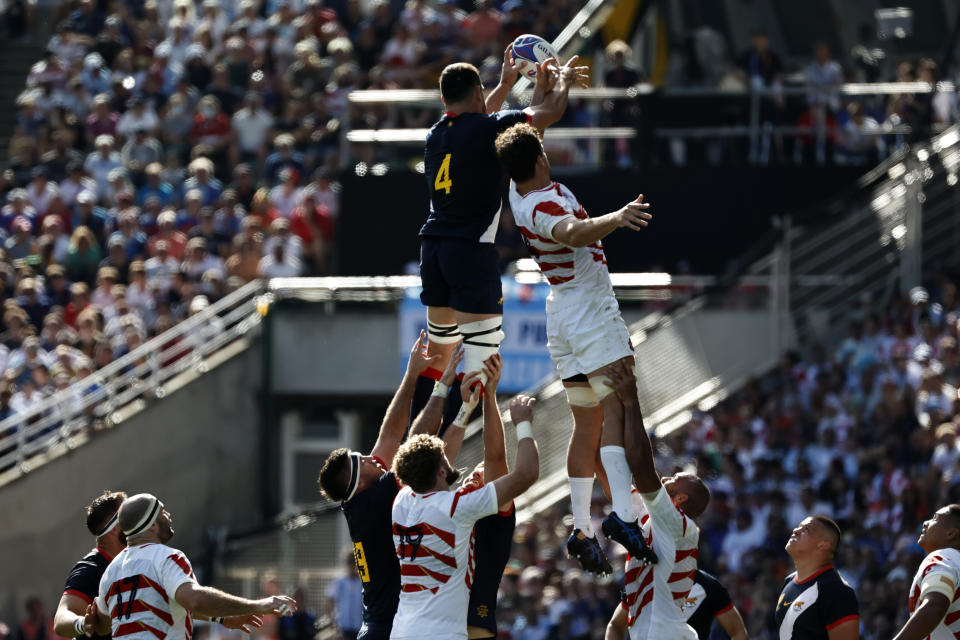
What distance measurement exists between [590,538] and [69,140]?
16838mm

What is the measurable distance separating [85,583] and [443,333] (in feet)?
7.65

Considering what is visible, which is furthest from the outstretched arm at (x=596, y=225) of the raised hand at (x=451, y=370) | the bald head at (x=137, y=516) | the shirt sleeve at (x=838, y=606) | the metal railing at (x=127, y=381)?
the metal railing at (x=127, y=381)

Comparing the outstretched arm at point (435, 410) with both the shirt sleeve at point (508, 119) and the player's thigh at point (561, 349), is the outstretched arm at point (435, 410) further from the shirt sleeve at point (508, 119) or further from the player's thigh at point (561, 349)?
the shirt sleeve at point (508, 119)

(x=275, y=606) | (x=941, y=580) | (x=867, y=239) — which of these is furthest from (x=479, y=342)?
(x=867, y=239)

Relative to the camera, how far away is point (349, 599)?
17.3m

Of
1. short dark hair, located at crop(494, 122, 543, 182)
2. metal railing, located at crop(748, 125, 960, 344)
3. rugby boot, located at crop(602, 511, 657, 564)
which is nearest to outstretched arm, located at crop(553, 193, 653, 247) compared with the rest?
short dark hair, located at crop(494, 122, 543, 182)

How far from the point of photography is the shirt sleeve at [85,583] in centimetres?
940

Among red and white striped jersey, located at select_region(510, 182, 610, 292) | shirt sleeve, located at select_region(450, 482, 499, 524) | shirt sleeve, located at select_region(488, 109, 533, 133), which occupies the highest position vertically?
shirt sleeve, located at select_region(488, 109, 533, 133)

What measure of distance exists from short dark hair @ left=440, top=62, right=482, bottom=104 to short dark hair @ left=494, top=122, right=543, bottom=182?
0.66m

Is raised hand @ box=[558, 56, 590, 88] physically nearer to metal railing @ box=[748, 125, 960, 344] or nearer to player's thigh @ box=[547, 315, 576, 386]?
player's thigh @ box=[547, 315, 576, 386]

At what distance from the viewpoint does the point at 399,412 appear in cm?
993

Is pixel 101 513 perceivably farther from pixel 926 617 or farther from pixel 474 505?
pixel 926 617

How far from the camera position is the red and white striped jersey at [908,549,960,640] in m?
8.87

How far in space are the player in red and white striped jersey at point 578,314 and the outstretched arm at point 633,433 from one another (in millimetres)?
42
